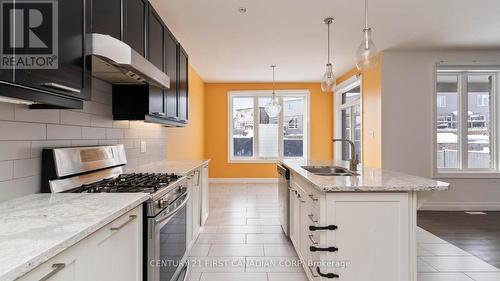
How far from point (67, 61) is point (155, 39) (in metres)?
1.34

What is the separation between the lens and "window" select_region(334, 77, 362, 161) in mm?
5936

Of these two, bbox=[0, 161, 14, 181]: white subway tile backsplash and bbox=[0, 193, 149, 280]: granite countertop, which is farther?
bbox=[0, 161, 14, 181]: white subway tile backsplash

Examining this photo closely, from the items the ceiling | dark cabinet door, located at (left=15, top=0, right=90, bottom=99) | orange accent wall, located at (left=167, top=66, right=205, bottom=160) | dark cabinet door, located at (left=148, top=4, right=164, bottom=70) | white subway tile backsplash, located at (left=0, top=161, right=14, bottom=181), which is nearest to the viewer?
dark cabinet door, located at (left=15, top=0, right=90, bottom=99)

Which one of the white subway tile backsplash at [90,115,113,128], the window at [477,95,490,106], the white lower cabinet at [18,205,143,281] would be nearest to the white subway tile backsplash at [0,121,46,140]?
the white subway tile backsplash at [90,115,113,128]

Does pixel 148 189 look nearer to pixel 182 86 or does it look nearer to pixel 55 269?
pixel 55 269

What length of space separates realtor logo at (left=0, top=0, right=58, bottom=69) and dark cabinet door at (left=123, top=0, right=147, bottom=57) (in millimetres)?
745

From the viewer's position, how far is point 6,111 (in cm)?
136

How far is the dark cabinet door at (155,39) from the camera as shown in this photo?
236cm

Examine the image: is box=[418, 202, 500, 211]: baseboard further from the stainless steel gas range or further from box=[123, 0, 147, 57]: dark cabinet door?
box=[123, 0, 147, 57]: dark cabinet door

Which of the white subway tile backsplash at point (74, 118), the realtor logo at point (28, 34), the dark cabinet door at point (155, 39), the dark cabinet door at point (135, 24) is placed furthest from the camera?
the dark cabinet door at point (155, 39)

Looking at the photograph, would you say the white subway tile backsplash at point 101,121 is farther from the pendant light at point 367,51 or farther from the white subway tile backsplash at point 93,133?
the pendant light at point 367,51

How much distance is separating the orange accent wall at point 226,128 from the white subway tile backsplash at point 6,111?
19.8ft

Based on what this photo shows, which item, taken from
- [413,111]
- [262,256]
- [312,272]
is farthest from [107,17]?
[413,111]

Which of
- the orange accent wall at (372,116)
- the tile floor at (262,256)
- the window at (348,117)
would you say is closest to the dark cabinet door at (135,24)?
the tile floor at (262,256)
